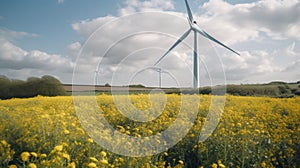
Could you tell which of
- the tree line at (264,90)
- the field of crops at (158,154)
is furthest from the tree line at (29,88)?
the field of crops at (158,154)

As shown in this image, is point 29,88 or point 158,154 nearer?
point 158,154

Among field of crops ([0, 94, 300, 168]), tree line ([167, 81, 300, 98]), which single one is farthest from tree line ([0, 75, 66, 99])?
field of crops ([0, 94, 300, 168])

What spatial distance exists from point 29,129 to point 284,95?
58.6ft

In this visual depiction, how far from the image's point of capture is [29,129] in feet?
19.6

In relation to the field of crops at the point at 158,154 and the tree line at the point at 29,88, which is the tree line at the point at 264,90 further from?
the field of crops at the point at 158,154

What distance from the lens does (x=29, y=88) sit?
1892 cm

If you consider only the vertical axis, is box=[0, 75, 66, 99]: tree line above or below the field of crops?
above

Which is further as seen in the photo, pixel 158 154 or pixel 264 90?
pixel 264 90

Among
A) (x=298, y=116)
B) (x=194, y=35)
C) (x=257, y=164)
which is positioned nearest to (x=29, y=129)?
(x=257, y=164)

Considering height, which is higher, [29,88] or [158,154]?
[29,88]

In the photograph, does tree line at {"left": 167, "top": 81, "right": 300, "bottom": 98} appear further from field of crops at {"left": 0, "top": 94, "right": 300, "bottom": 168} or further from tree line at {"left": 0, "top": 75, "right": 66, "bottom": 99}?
field of crops at {"left": 0, "top": 94, "right": 300, "bottom": 168}

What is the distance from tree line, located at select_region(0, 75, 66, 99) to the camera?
61.6 ft

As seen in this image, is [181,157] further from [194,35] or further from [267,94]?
[267,94]

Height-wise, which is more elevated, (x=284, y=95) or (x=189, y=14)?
(x=189, y=14)
